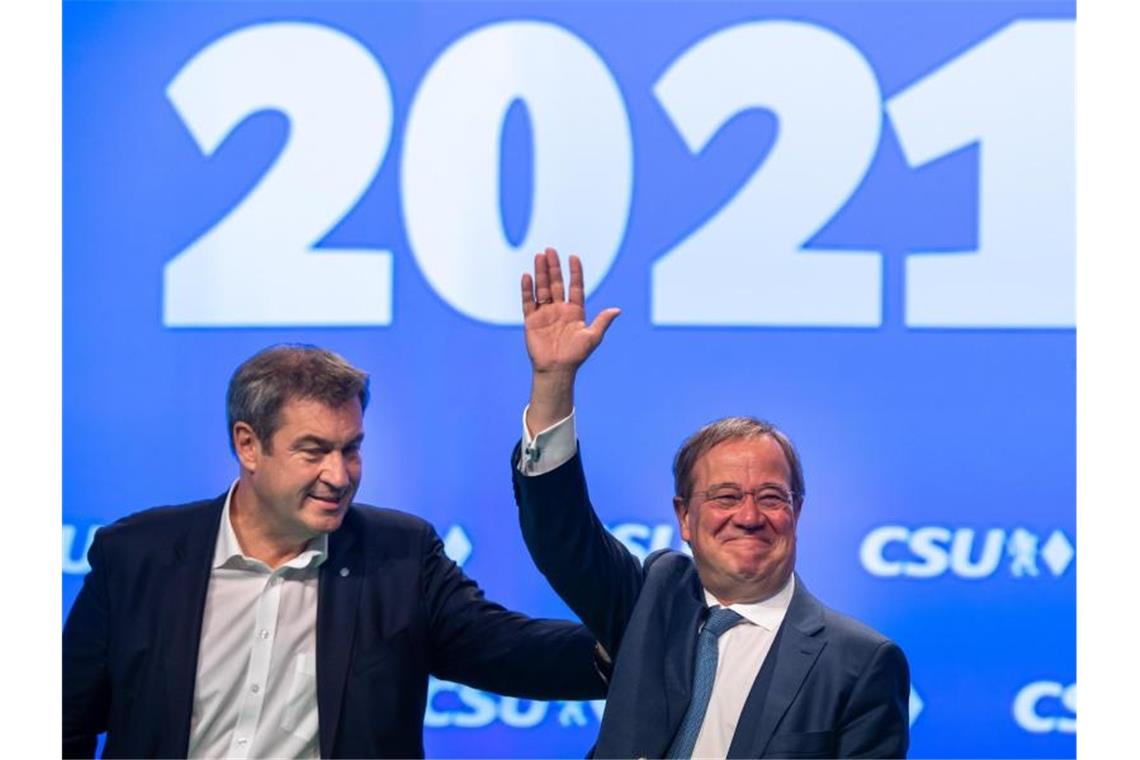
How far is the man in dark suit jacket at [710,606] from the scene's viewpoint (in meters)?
2.56

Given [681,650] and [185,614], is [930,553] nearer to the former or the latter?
[681,650]

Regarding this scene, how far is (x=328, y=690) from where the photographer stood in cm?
285

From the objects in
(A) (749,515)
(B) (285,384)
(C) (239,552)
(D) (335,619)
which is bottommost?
(D) (335,619)

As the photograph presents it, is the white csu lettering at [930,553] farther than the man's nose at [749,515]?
Yes

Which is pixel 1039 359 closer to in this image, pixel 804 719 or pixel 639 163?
pixel 639 163

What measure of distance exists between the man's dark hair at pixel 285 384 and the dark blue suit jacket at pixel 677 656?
0.41 metres

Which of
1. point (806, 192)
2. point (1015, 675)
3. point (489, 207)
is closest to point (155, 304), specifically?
point (489, 207)

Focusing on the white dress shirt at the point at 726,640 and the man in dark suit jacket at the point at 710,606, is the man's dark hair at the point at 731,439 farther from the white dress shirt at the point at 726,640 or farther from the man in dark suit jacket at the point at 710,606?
the white dress shirt at the point at 726,640

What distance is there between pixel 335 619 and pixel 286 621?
100 mm

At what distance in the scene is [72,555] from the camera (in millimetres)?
4023

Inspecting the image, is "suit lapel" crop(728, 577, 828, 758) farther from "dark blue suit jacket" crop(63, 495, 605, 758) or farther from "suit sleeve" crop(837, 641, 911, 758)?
"dark blue suit jacket" crop(63, 495, 605, 758)

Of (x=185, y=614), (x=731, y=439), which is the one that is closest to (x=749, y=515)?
(x=731, y=439)

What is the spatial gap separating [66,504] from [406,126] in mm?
1356

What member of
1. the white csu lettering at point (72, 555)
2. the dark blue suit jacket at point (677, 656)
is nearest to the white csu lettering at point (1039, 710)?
the dark blue suit jacket at point (677, 656)
